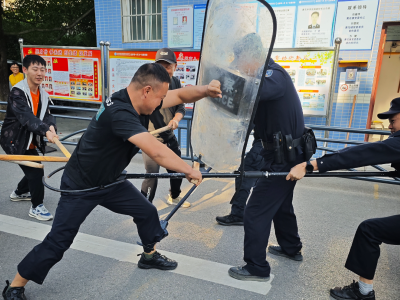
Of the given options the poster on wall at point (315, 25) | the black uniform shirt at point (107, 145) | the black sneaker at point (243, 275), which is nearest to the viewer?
the black uniform shirt at point (107, 145)

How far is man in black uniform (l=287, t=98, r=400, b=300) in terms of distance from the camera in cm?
225

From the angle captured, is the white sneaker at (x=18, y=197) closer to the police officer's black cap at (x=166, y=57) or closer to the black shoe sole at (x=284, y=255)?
the police officer's black cap at (x=166, y=57)

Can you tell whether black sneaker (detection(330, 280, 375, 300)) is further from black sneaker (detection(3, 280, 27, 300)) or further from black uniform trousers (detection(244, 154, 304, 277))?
black sneaker (detection(3, 280, 27, 300))

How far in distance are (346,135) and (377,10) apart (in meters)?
2.29

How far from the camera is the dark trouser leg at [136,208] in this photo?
261 centimetres

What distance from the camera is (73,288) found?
260 cm

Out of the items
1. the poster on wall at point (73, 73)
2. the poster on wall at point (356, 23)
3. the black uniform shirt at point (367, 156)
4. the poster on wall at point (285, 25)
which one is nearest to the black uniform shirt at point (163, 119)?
the black uniform shirt at point (367, 156)

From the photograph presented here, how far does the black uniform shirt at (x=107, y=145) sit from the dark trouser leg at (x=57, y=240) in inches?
5.0

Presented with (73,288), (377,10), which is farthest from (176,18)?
(73,288)

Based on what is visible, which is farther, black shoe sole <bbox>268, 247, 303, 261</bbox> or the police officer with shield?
black shoe sole <bbox>268, 247, 303, 261</bbox>

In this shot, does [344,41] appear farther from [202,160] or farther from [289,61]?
[202,160]

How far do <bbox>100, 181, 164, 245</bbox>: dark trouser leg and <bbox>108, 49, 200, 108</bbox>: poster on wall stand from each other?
Result: 4317 millimetres

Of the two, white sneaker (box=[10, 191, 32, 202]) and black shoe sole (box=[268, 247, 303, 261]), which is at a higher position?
black shoe sole (box=[268, 247, 303, 261])

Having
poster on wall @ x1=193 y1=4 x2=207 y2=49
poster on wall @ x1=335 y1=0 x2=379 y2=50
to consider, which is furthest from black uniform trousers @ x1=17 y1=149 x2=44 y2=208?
poster on wall @ x1=335 y1=0 x2=379 y2=50
